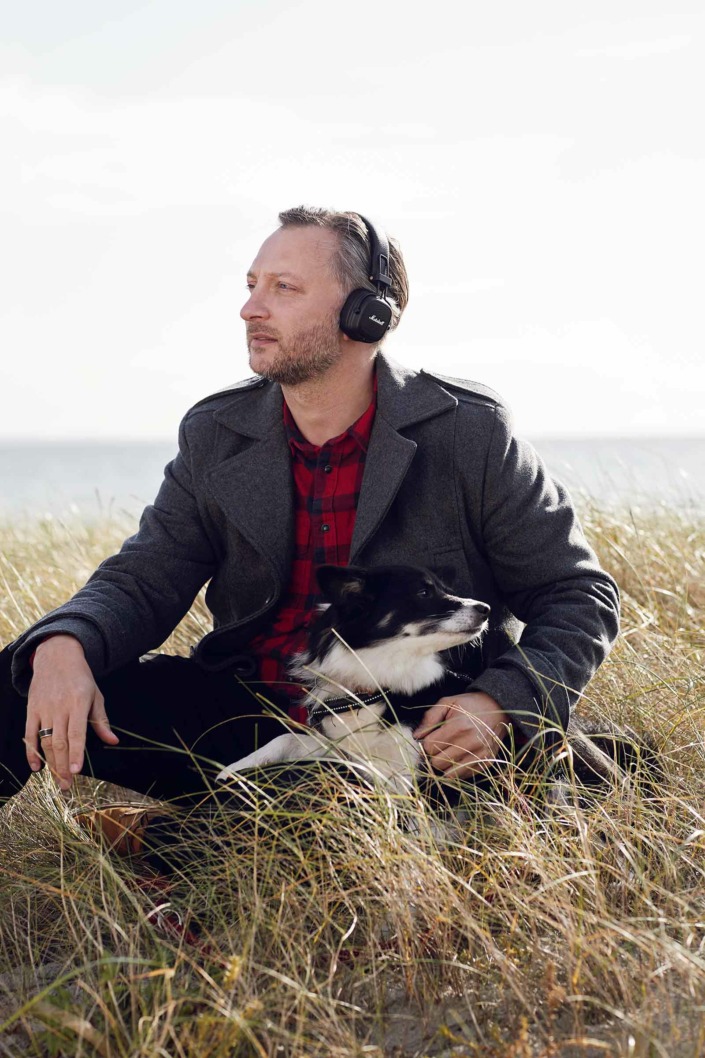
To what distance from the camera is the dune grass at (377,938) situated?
1.91 meters

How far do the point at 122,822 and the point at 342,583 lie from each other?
1025 millimetres

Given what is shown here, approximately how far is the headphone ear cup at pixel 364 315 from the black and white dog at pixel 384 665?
0.77 meters

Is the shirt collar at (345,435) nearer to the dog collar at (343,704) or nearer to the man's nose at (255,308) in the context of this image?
the man's nose at (255,308)

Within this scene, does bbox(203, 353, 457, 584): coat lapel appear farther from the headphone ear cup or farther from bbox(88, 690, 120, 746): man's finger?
bbox(88, 690, 120, 746): man's finger

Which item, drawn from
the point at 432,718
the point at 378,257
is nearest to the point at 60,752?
the point at 432,718

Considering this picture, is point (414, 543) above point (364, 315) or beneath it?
beneath

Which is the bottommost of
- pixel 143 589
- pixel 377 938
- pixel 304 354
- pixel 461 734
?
pixel 377 938

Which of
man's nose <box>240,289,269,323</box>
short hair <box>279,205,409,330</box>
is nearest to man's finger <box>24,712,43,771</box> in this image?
man's nose <box>240,289,269,323</box>

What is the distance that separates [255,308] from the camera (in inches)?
125

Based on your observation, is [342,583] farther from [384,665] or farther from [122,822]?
[122,822]

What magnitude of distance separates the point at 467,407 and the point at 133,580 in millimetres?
1138

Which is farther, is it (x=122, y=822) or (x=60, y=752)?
(x=122, y=822)

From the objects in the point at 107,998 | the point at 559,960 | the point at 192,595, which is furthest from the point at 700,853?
the point at 192,595

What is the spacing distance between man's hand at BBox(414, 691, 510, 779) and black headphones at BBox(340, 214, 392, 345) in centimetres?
114
